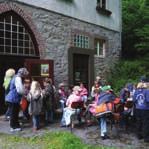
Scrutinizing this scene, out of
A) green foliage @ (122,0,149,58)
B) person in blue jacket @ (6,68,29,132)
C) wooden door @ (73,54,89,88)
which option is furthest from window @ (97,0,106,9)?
person in blue jacket @ (6,68,29,132)

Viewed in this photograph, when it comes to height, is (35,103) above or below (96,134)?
above

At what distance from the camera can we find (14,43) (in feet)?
52.4

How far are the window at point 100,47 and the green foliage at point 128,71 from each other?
4.00 feet

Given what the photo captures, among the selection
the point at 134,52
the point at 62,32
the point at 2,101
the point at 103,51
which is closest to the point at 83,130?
the point at 2,101

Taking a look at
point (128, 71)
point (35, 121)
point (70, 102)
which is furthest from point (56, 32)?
point (128, 71)

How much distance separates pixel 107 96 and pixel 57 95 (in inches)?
163

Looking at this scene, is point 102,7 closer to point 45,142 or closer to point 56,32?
point 56,32

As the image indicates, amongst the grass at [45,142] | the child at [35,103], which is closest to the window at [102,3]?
the child at [35,103]

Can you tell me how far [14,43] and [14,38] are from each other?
0.18 metres

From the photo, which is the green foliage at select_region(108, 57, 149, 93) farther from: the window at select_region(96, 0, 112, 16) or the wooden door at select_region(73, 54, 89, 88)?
the window at select_region(96, 0, 112, 16)

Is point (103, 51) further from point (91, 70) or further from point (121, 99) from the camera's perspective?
point (121, 99)

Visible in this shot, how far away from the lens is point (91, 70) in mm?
20828

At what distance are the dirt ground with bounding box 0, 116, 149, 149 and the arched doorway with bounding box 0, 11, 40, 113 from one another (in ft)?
7.38

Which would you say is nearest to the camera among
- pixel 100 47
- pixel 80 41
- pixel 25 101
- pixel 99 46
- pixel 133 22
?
pixel 25 101
